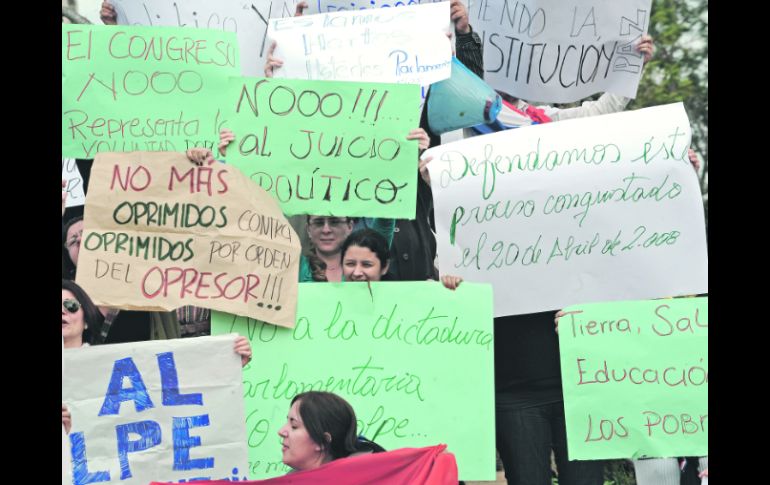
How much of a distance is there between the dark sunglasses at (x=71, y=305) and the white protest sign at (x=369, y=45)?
1394 mm

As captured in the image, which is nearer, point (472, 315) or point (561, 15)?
point (472, 315)

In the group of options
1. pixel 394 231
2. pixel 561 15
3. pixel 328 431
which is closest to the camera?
pixel 328 431

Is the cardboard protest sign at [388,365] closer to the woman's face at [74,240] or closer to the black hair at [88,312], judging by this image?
the black hair at [88,312]

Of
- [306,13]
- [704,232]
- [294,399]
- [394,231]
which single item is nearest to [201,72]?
[306,13]

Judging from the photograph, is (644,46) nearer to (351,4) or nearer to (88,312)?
(351,4)

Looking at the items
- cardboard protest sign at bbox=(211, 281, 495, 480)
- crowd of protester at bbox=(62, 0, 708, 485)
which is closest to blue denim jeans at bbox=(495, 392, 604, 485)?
crowd of protester at bbox=(62, 0, 708, 485)

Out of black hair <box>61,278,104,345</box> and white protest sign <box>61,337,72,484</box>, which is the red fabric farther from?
black hair <box>61,278,104,345</box>

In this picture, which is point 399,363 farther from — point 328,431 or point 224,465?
point 224,465

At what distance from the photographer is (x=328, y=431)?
5109 mm

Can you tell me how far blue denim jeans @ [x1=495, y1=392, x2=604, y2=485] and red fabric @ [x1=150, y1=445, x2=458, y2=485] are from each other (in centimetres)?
36

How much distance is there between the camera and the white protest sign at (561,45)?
230 inches

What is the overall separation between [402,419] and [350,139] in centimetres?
124

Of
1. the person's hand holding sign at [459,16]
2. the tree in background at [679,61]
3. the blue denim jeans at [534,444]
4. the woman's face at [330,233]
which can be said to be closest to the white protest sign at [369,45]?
the person's hand holding sign at [459,16]

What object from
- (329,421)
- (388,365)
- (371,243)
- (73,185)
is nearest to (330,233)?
(371,243)
